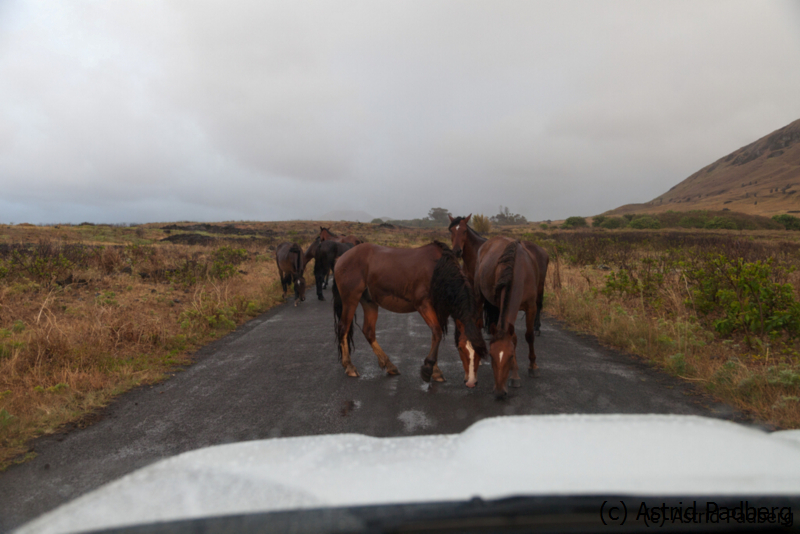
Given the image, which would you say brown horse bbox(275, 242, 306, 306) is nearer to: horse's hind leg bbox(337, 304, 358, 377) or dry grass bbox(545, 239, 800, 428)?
horse's hind leg bbox(337, 304, 358, 377)

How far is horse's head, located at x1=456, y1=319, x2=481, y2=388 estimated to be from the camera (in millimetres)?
4594

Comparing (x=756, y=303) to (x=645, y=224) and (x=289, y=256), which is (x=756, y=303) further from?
(x=645, y=224)

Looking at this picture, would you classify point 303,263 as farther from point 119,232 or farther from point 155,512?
point 119,232

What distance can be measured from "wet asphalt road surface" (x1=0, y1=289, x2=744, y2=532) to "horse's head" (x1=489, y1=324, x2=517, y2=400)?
18 centimetres

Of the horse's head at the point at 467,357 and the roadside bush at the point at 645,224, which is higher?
the roadside bush at the point at 645,224

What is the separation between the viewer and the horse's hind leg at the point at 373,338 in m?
5.18

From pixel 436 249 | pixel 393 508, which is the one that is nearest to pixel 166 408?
pixel 436 249

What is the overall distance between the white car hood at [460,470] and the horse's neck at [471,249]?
620 cm

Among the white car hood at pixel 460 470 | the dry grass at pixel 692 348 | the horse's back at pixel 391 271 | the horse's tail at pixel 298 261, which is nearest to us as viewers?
the white car hood at pixel 460 470

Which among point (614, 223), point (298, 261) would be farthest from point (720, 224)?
point (298, 261)

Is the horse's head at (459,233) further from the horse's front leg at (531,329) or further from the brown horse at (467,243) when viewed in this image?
the horse's front leg at (531,329)

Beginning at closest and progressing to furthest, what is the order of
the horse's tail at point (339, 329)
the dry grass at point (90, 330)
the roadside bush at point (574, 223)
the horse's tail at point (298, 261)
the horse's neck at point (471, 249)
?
1. the dry grass at point (90, 330)
2. the horse's tail at point (339, 329)
3. the horse's neck at point (471, 249)
4. the horse's tail at point (298, 261)
5. the roadside bush at point (574, 223)

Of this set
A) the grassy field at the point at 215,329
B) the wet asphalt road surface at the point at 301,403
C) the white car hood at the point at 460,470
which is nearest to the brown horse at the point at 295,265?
the grassy field at the point at 215,329

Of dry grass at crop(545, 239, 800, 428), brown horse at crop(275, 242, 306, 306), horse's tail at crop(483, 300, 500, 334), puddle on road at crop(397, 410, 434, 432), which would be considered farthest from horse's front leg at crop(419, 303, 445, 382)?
brown horse at crop(275, 242, 306, 306)
